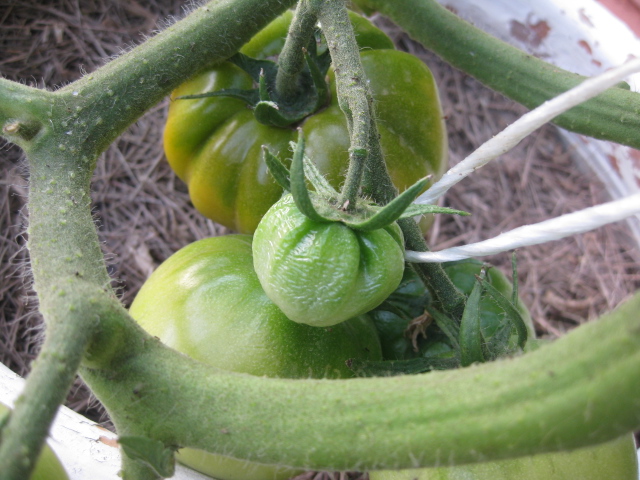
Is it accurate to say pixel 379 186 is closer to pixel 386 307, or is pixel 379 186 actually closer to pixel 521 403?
pixel 386 307

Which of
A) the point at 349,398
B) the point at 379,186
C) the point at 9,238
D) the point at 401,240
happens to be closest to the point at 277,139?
the point at 379,186

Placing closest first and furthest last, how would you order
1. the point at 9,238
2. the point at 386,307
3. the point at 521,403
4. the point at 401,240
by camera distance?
the point at 521,403, the point at 401,240, the point at 386,307, the point at 9,238

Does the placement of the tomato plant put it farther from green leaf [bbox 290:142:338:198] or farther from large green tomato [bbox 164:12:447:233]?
green leaf [bbox 290:142:338:198]

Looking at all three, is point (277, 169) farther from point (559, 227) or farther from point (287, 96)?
point (287, 96)

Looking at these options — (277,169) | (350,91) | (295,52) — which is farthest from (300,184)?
(295,52)

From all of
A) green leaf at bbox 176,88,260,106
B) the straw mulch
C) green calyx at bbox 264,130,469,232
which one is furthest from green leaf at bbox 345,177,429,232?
the straw mulch

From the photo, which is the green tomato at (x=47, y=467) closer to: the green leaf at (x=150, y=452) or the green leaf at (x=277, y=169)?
the green leaf at (x=150, y=452)

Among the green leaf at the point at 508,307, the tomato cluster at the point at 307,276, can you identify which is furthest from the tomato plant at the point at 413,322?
the green leaf at the point at 508,307
